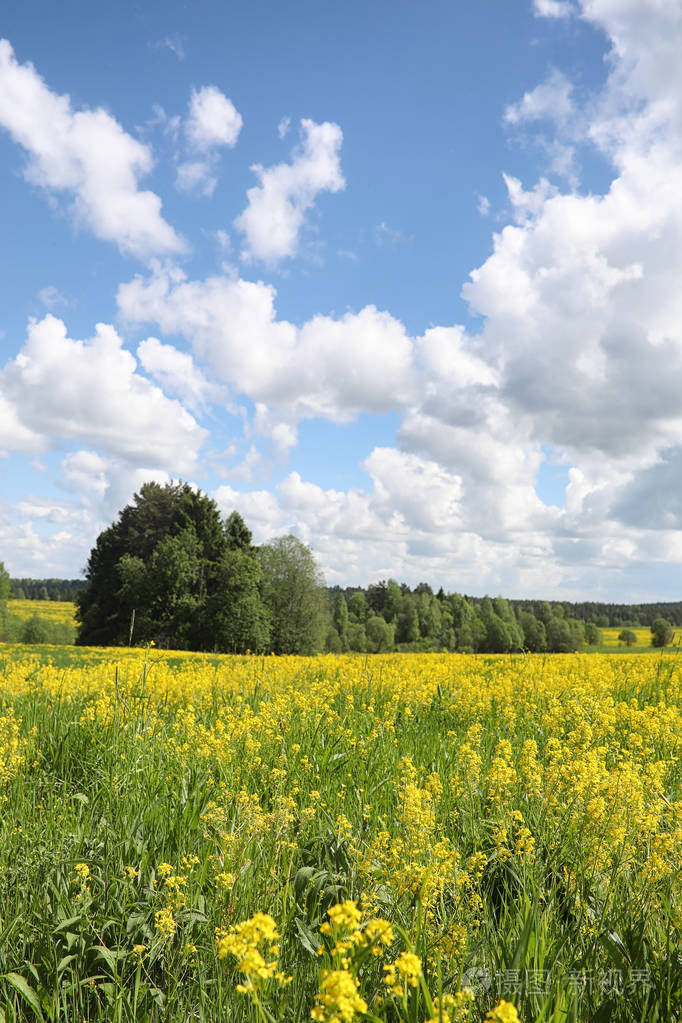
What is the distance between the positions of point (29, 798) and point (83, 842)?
49.2 inches

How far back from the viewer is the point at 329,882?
279 cm

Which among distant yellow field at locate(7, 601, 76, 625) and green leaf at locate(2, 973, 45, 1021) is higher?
green leaf at locate(2, 973, 45, 1021)

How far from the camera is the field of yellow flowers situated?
6.28ft

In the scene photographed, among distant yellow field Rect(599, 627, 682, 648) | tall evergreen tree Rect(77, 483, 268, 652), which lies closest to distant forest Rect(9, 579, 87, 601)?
tall evergreen tree Rect(77, 483, 268, 652)

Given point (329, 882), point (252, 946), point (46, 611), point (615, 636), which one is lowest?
point (615, 636)

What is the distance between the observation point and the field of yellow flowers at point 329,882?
1.91 m

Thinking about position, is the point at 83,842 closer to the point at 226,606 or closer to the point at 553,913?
the point at 553,913

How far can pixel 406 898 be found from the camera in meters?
2.23

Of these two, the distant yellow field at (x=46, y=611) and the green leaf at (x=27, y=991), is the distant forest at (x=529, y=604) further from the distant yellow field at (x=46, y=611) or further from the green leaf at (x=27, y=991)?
the green leaf at (x=27, y=991)

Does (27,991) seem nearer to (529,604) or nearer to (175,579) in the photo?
(175,579)

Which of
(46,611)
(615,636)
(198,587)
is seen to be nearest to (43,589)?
(46,611)

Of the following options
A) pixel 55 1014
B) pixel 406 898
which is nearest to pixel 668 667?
pixel 406 898

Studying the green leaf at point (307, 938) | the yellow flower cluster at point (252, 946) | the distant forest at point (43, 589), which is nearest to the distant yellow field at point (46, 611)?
the distant forest at point (43, 589)

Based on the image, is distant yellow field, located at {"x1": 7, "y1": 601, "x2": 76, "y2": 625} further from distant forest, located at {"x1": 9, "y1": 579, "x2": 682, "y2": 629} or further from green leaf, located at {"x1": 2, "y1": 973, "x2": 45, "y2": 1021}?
green leaf, located at {"x1": 2, "y1": 973, "x2": 45, "y2": 1021}
